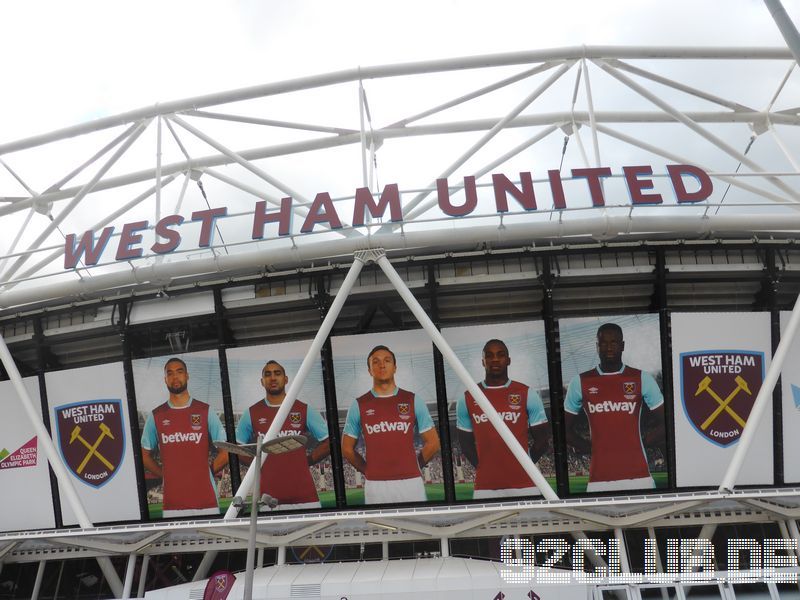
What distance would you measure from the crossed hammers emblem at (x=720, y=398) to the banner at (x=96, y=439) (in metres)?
23.5

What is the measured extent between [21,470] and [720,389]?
29.9m

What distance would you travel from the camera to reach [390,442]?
28.0 meters

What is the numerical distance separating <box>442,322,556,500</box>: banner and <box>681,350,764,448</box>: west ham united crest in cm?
558

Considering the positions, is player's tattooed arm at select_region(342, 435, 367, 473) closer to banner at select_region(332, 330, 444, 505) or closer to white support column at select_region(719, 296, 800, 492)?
banner at select_region(332, 330, 444, 505)

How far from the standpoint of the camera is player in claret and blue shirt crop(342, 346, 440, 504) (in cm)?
2798

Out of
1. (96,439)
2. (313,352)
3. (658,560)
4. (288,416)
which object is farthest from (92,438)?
(658,560)

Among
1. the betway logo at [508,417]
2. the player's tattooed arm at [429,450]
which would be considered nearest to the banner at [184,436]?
the player's tattooed arm at [429,450]

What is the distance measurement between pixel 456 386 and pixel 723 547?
1247 centimetres

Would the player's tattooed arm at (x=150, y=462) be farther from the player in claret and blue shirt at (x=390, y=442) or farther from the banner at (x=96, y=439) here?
the player in claret and blue shirt at (x=390, y=442)

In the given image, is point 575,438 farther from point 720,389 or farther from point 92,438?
point 92,438

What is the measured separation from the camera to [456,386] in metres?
28.0

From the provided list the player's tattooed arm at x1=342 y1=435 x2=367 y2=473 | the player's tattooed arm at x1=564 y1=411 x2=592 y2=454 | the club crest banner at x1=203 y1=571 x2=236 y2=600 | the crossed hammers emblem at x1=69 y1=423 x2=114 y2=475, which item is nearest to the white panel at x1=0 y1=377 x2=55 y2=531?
the crossed hammers emblem at x1=69 y1=423 x2=114 y2=475

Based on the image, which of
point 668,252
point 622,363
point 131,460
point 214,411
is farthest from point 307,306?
point 668,252

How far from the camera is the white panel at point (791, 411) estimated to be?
88.8ft
